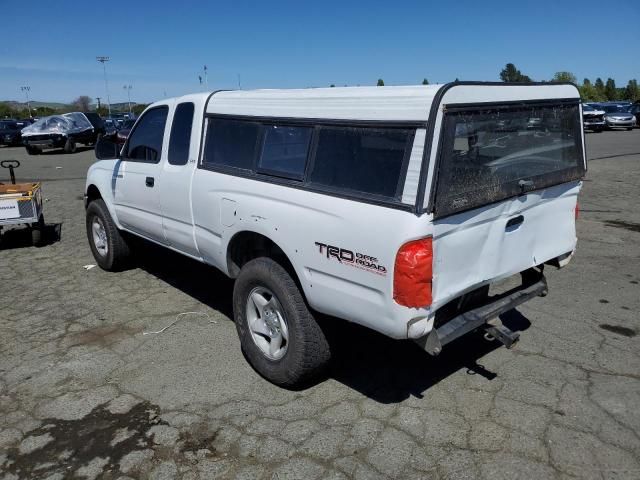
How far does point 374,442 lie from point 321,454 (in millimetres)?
313

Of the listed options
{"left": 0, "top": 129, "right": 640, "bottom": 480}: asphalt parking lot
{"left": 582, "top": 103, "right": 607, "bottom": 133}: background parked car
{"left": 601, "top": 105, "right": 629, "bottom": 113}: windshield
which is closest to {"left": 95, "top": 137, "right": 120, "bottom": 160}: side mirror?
{"left": 0, "top": 129, "right": 640, "bottom": 480}: asphalt parking lot

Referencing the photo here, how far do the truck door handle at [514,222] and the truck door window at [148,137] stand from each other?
3.11 m

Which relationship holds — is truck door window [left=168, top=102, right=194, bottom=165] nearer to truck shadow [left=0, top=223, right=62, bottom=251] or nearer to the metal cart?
the metal cart

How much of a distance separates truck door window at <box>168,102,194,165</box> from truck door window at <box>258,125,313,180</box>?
3.41 feet

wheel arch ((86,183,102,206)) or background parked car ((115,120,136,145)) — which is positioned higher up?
background parked car ((115,120,136,145))

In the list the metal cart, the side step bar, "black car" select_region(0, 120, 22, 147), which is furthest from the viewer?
"black car" select_region(0, 120, 22, 147)

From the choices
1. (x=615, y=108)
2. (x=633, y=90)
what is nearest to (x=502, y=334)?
(x=615, y=108)

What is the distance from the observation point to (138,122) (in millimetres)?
5332

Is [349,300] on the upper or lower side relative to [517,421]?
upper

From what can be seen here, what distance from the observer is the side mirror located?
5.62 metres

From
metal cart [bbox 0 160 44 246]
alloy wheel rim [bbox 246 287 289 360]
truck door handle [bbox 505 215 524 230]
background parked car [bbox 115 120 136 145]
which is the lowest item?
alloy wheel rim [bbox 246 287 289 360]

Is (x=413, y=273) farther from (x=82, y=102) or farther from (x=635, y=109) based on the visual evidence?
(x=82, y=102)

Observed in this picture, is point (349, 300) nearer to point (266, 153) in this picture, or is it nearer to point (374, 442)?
point (374, 442)

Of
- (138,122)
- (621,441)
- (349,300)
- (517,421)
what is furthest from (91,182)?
(621,441)
